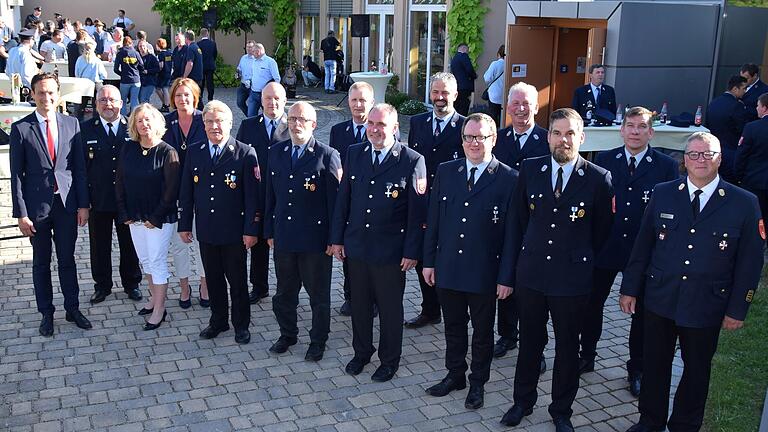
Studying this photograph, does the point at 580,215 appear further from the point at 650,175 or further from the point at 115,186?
the point at 115,186

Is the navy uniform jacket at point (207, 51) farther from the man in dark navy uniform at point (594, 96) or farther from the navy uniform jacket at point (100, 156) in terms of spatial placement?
the navy uniform jacket at point (100, 156)

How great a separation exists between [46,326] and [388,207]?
3072mm

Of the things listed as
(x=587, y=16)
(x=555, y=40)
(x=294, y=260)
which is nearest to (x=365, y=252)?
(x=294, y=260)

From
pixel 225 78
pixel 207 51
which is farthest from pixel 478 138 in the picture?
pixel 225 78

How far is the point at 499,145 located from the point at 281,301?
6.80 feet

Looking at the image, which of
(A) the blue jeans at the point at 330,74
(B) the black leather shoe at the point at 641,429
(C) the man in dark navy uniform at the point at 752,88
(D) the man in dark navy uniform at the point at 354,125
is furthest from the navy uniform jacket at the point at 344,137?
(A) the blue jeans at the point at 330,74

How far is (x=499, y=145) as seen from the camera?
5.99 m

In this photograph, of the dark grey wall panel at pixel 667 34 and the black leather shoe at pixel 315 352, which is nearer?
the black leather shoe at pixel 315 352

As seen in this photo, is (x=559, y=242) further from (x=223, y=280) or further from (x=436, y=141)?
(x=223, y=280)

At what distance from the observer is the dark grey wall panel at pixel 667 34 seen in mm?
11305

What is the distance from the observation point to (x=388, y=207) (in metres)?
5.25

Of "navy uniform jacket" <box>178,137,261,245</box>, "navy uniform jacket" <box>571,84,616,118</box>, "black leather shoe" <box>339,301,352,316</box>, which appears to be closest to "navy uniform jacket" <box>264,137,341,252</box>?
"navy uniform jacket" <box>178,137,261,245</box>

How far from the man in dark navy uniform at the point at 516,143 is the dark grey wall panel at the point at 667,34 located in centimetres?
610

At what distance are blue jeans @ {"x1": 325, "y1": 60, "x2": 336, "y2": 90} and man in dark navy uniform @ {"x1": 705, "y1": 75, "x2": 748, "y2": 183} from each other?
15.1 meters
